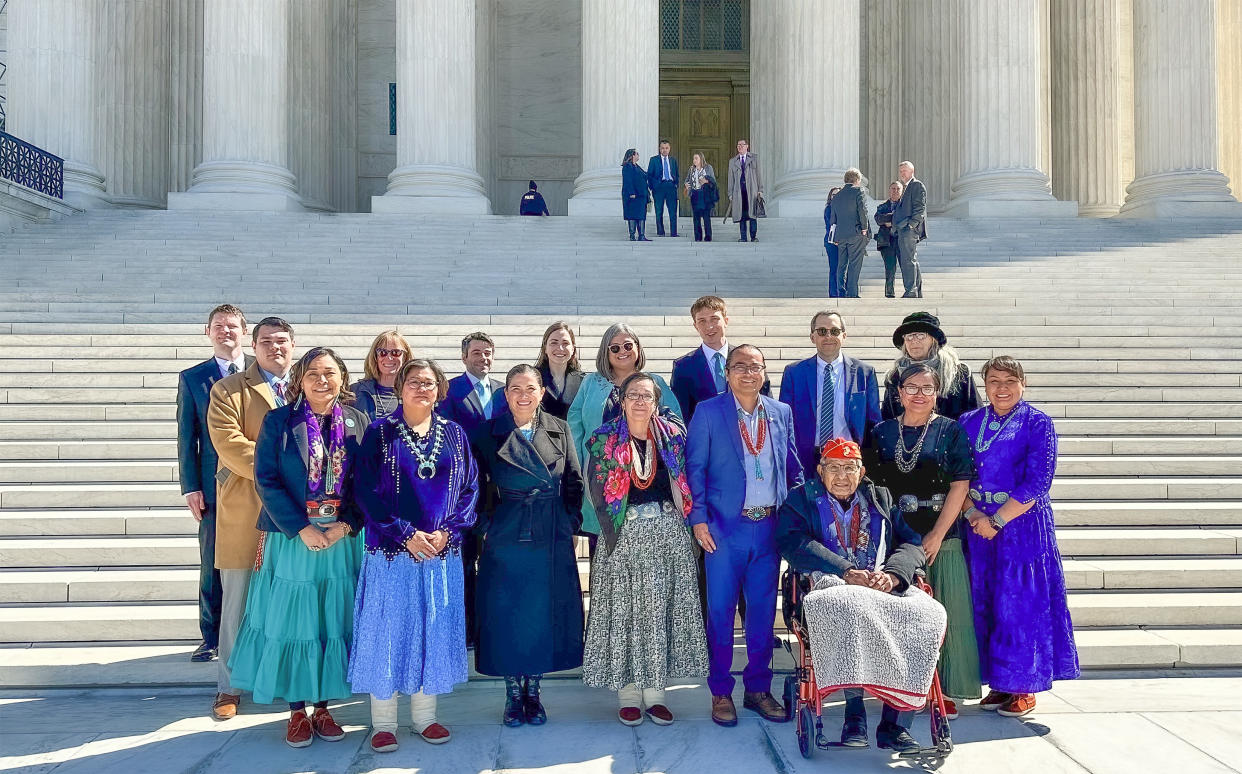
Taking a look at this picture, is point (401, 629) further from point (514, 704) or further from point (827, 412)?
point (827, 412)

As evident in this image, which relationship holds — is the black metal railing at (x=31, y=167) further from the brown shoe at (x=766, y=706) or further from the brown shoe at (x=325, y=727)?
the brown shoe at (x=766, y=706)

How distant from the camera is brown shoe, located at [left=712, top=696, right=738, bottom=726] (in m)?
4.96

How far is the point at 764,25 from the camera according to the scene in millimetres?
21844

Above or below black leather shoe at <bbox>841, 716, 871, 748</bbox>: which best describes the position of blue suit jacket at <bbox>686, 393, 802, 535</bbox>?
above

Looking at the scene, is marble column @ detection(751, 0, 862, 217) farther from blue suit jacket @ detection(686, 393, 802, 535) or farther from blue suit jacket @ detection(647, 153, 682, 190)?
blue suit jacket @ detection(686, 393, 802, 535)

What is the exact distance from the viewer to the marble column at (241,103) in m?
19.1

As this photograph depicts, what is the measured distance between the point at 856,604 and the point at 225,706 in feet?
10.6

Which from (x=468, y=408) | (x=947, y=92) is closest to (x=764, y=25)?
(x=947, y=92)

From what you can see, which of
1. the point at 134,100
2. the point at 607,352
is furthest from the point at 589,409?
the point at 134,100

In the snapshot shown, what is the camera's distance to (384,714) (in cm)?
467

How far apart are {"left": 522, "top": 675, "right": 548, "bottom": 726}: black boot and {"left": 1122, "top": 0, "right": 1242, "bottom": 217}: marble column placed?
19.0m

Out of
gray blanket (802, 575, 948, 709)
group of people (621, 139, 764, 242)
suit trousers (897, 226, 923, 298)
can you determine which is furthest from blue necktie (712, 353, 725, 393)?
group of people (621, 139, 764, 242)

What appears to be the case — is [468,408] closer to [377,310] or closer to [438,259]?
[377,310]

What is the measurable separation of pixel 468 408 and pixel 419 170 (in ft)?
49.1
